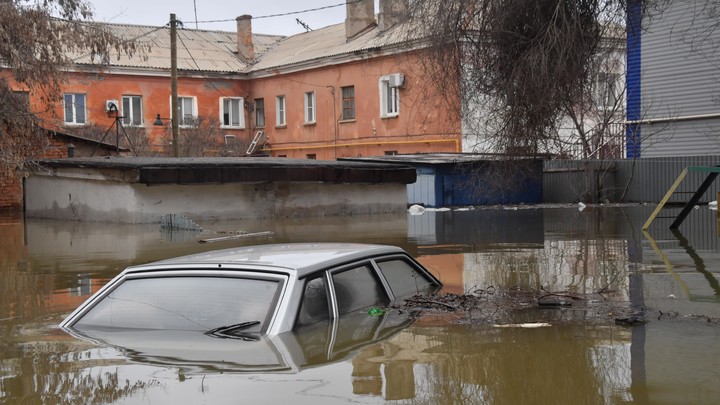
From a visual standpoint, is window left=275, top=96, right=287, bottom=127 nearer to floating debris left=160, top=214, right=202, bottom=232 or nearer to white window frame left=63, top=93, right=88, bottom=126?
white window frame left=63, top=93, right=88, bottom=126

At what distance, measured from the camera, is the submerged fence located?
3391cm

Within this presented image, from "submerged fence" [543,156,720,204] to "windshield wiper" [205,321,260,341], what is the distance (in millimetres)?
28536

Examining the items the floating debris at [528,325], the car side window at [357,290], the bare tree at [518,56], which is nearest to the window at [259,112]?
the bare tree at [518,56]

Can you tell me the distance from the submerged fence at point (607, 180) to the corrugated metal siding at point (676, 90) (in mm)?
1703

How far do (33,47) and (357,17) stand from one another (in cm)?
2615

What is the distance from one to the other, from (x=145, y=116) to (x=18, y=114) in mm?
26959

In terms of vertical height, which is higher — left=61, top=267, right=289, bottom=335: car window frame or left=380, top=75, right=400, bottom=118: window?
left=380, top=75, right=400, bottom=118: window

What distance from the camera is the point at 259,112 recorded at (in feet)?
168

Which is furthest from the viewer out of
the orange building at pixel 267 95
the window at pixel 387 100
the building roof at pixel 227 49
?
the building roof at pixel 227 49

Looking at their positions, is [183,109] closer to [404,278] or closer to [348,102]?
[348,102]

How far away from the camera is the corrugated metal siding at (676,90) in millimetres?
29312

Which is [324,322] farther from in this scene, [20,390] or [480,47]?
[480,47]

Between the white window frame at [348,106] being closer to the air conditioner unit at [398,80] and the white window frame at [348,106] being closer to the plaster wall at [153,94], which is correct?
the air conditioner unit at [398,80]

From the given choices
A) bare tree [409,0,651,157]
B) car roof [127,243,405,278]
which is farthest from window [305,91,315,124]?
car roof [127,243,405,278]
